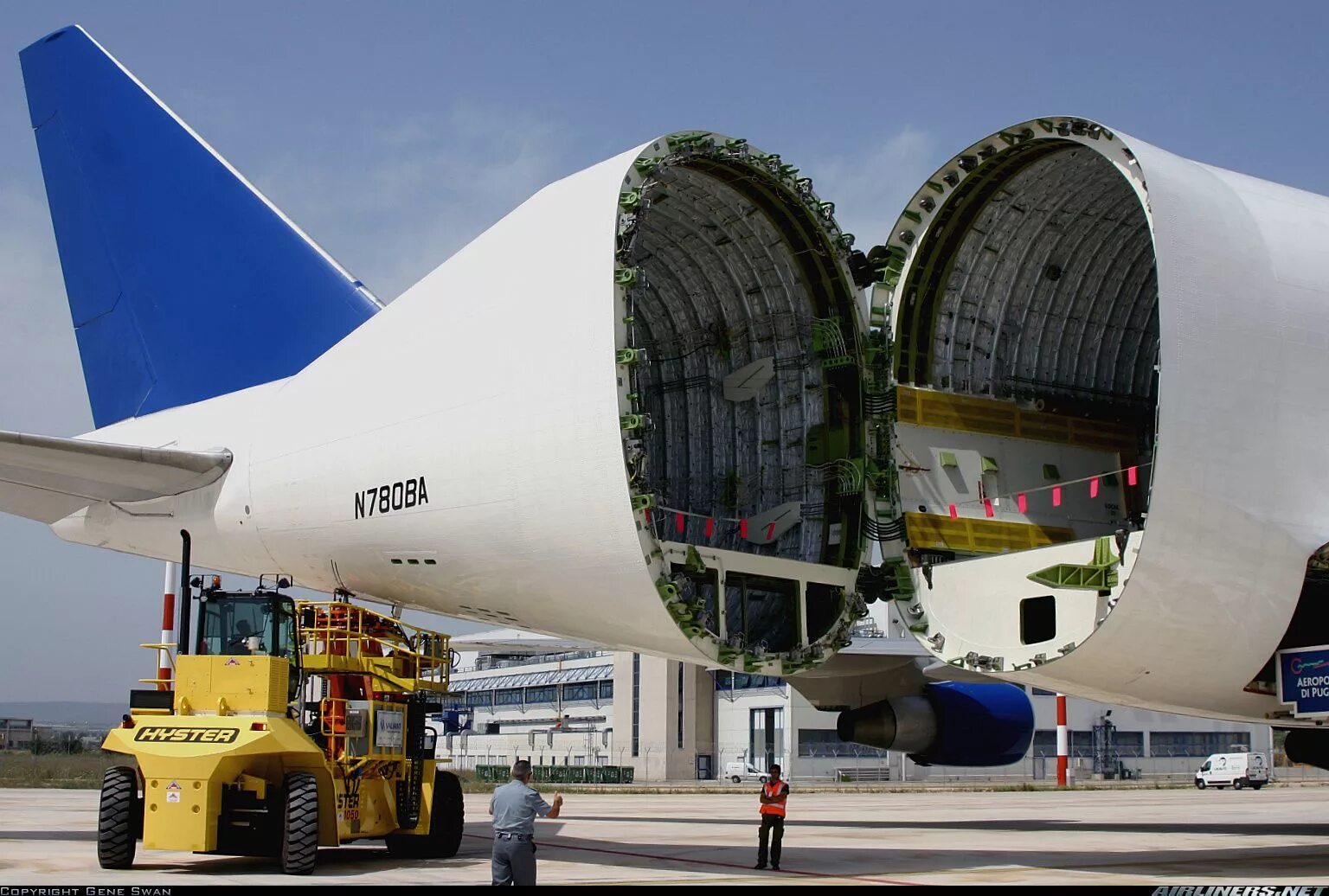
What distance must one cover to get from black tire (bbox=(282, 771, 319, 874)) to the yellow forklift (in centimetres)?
1

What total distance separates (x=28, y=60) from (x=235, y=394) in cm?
728

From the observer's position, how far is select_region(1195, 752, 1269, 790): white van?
46.0 m

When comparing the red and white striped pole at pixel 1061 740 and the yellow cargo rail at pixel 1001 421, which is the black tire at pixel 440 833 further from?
the red and white striped pole at pixel 1061 740

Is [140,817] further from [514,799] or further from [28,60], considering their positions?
[28,60]

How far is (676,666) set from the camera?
57625mm

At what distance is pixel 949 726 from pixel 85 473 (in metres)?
11.5

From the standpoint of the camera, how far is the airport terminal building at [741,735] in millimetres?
54812

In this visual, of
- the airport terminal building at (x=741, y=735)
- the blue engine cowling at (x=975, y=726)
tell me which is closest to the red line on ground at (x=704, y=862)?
A: the blue engine cowling at (x=975, y=726)

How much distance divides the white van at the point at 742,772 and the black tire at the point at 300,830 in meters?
42.3

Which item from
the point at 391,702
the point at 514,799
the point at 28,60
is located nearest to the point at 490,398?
the point at 391,702

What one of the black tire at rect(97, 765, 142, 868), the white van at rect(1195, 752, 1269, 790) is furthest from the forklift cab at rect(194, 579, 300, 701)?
the white van at rect(1195, 752, 1269, 790)

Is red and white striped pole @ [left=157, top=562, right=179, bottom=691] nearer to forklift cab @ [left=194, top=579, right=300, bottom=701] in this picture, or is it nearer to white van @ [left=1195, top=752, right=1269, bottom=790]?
forklift cab @ [left=194, top=579, right=300, bottom=701]

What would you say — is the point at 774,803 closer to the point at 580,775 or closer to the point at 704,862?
the point at 704,862

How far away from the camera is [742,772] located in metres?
54.7
